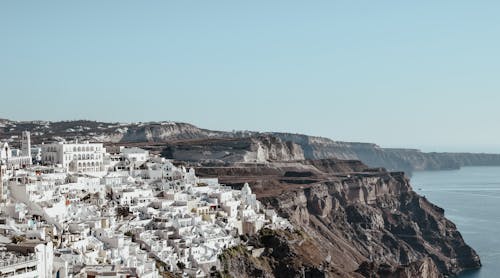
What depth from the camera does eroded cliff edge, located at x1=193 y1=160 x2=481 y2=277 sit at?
63438 millimetres

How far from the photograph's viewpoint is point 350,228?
357 feet

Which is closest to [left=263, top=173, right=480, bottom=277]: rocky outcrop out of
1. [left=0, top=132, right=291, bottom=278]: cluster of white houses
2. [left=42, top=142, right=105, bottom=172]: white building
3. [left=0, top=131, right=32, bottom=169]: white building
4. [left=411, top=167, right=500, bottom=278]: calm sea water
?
[left=411, top=167, right=500, bottom=278]: calm sea water

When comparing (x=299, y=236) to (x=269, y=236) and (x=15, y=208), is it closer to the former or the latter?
(x=269, y=236)

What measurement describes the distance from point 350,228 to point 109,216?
63.1 metres

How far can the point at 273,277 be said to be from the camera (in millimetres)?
58062

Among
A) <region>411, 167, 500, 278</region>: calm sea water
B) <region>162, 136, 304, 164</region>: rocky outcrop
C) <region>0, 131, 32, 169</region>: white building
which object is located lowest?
<region>411, 167, 500, 278</region>: calm sea water

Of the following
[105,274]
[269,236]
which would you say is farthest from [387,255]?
[105,274]

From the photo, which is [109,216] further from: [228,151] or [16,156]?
[228,151]

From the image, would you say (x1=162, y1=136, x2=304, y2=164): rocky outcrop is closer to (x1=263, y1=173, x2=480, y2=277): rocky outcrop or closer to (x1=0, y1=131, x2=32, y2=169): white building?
(x1=263, y1=173, x2=480, y2=277): rocky outcrop

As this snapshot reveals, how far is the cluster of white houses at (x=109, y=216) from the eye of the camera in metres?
37.4

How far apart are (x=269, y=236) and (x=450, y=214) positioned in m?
88.3

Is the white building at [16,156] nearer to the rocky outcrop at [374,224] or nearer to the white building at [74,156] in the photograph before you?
the white building at [74,156]

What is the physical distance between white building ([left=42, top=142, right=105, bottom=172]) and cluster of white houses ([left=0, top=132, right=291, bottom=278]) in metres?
0.09

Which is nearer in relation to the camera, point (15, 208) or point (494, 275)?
point (15, 208)
